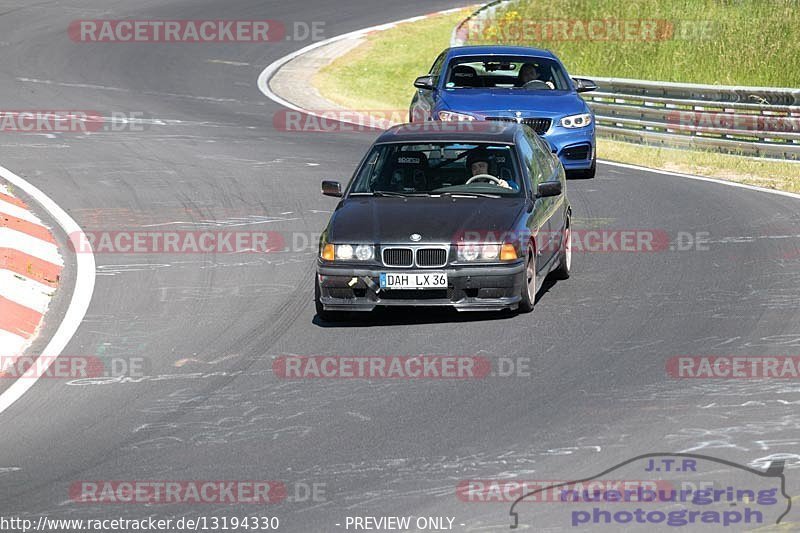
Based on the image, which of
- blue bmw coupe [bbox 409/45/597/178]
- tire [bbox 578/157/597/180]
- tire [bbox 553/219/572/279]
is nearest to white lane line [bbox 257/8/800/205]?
tire [bbox 578/157/597/180]

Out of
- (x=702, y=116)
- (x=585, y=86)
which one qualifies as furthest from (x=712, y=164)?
(x=585, y=86)

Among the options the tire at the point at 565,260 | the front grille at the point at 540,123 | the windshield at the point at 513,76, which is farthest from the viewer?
the windshield at the point at 513,76

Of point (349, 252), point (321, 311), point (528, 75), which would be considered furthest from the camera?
point (528, 75)

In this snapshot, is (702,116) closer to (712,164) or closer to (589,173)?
(712,164)

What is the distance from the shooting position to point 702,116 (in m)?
22.0

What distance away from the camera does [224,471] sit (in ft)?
25.6

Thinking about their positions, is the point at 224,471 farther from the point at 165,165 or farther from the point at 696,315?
the point at 165,165

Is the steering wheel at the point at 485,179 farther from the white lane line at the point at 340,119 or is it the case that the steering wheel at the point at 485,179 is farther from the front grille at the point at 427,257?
the white lane line at the point at 340,119

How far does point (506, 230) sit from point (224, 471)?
4082mm

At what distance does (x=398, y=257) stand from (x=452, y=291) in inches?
19.2

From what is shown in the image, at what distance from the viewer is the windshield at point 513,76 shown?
18703 millimetres

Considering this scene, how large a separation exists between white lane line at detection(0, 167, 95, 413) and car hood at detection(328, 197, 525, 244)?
85.6 inches

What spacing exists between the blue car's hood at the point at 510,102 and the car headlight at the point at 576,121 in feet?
0.26

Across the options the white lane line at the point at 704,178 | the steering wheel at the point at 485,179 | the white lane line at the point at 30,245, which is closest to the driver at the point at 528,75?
the white lane line at the point at 704,178
